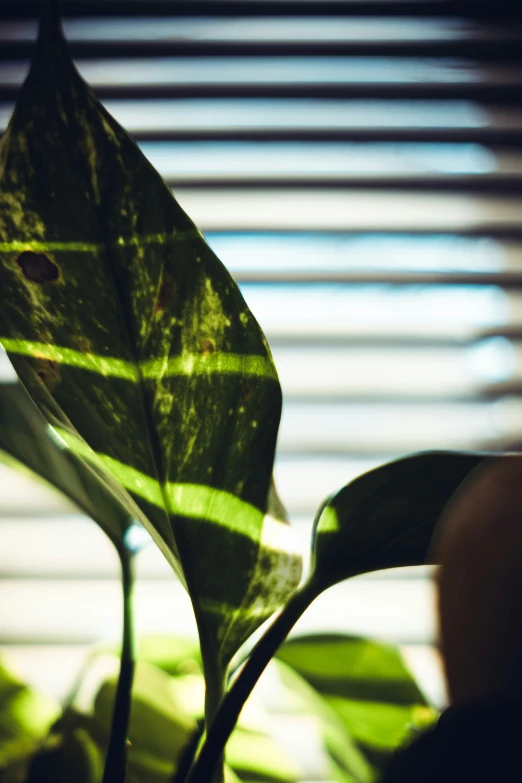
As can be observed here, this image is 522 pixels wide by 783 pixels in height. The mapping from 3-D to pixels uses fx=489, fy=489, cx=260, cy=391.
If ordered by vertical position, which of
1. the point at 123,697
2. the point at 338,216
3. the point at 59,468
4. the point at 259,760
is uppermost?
the point at 338,216

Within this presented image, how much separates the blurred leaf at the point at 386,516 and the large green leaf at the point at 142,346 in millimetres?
37

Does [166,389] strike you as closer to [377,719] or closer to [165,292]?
[165,292]

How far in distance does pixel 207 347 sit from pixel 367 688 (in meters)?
0.38

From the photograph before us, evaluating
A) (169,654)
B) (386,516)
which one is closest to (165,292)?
(386,516)

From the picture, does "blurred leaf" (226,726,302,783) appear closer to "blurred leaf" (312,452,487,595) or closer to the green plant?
the green plant

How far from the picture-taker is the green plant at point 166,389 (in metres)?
0.23

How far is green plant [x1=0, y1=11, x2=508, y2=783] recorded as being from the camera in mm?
234

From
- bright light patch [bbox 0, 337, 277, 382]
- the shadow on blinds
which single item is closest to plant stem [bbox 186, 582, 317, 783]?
bright light patch [bbox 0, 337, 277, 382]

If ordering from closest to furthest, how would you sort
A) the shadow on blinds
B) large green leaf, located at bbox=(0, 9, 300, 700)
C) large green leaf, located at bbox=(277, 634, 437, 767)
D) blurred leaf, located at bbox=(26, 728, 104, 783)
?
large green leaf, located at bbox=(0, 9, 300, 700), blurred leaf, located at bbox=(26, 728, 104, 783), large green leaf, located at bbox=(277, 634, 437, 767), the shadow on blinds

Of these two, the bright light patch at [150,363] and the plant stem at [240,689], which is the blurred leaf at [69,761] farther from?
the bright light patch at [150,363]

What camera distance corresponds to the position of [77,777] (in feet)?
1.14

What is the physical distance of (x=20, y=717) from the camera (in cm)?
43

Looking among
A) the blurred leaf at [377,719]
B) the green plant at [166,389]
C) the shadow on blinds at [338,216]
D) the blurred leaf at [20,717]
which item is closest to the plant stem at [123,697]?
the green plant at [166,389]

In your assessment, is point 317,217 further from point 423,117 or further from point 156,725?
point 156,725
